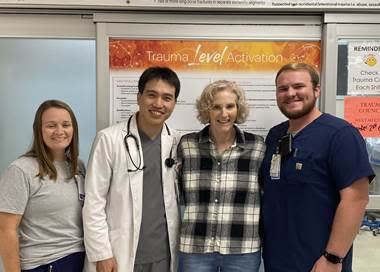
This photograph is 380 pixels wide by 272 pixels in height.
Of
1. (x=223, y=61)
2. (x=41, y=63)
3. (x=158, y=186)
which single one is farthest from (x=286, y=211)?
(x=41, y=63)

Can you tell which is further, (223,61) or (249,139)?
(223,61)

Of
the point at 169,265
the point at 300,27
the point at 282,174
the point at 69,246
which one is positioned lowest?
the point at 169,265

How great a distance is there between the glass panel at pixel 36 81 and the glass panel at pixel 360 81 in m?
1.49

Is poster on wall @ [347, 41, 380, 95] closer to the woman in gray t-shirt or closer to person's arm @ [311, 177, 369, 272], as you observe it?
person's arm @ [311, 177, 369, 272]

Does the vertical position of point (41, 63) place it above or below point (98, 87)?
above

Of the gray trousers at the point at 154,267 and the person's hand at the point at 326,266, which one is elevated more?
the person's hand at the point at 326,266

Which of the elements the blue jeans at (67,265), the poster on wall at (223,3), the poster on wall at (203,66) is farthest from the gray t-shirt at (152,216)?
the poster on wall at (223,3)

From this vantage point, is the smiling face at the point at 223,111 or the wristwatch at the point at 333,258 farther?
the smiling face at the point at 223,111

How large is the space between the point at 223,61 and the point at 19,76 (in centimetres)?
121

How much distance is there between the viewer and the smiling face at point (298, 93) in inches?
69.2

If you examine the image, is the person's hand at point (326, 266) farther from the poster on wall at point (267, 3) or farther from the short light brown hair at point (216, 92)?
the poster on wall at point (267, 3)

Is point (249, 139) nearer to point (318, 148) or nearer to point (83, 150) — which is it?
point (318, 148)

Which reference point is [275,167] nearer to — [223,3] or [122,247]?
[122,247]

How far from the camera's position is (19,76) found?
2.30 m
